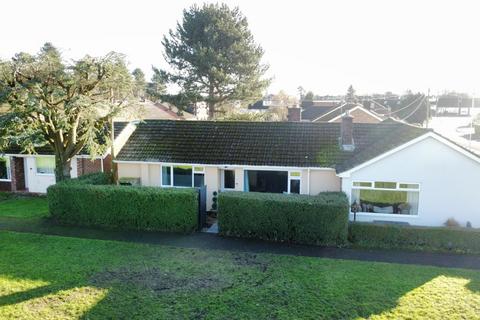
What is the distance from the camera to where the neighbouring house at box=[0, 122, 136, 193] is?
21709 millimetres

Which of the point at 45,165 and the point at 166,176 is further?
the point at 45,165

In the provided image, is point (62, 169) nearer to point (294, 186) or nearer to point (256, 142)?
point (256, 142)

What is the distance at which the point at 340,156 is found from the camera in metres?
18.5

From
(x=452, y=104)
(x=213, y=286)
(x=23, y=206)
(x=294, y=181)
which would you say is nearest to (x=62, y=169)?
(x=23, y=206)

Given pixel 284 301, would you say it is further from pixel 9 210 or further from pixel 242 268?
pixel 9 210

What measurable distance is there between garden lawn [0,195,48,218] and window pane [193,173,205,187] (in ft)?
24.1

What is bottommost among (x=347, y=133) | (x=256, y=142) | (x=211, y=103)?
(x=256, y=142)

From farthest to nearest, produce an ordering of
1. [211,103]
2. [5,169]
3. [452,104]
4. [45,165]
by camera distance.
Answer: [452,104]
[211,103]
[5,169]
[45,165]

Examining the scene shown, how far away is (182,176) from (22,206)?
868 centimetres

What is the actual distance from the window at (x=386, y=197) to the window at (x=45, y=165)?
57.5 ft

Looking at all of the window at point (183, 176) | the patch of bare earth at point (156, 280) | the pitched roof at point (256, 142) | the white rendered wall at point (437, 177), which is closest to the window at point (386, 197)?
the white rendered wall at point (437, 177)

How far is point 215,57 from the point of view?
36719 millimetres

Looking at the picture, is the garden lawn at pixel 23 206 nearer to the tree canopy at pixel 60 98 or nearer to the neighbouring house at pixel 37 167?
the neighbouring house at pixel 37 167

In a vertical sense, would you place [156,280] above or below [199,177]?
below
